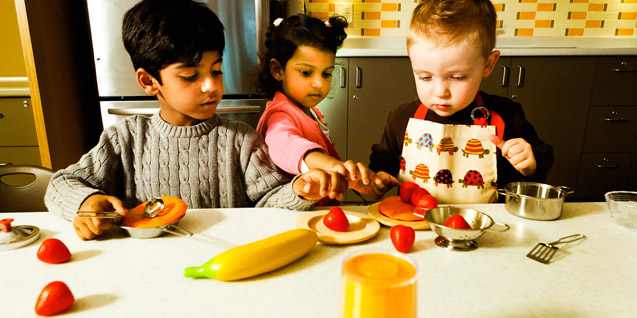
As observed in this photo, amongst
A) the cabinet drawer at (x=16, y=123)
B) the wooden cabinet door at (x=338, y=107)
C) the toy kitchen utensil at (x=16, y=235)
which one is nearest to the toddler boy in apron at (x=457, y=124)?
the toy kitchen utensil at (x=16, y=235)

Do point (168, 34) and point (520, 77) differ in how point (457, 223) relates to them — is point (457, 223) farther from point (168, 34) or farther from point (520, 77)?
point (520, 77)

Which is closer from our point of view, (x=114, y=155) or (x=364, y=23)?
(x=114, y=155)

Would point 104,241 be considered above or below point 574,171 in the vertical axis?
above

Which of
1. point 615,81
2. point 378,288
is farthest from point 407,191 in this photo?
point 615,81

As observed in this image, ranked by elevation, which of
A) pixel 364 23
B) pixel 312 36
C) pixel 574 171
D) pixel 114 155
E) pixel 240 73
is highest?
pixel 364 23

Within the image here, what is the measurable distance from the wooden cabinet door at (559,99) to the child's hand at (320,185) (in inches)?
86.0

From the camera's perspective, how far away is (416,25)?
1.01 meters

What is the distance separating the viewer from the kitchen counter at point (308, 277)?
1.73ft

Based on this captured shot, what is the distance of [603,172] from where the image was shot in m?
2.73

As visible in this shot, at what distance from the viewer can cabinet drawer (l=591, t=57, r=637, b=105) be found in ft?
8.39

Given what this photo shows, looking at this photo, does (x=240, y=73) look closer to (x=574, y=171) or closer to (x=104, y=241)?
(x=104, y=241)

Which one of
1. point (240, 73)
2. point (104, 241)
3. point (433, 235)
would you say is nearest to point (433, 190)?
point (433, 235)

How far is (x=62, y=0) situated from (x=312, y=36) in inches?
75.1

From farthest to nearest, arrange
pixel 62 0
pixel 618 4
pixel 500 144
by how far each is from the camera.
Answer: pixel 618 4 → pixel 62 0 → pixel 500 144
